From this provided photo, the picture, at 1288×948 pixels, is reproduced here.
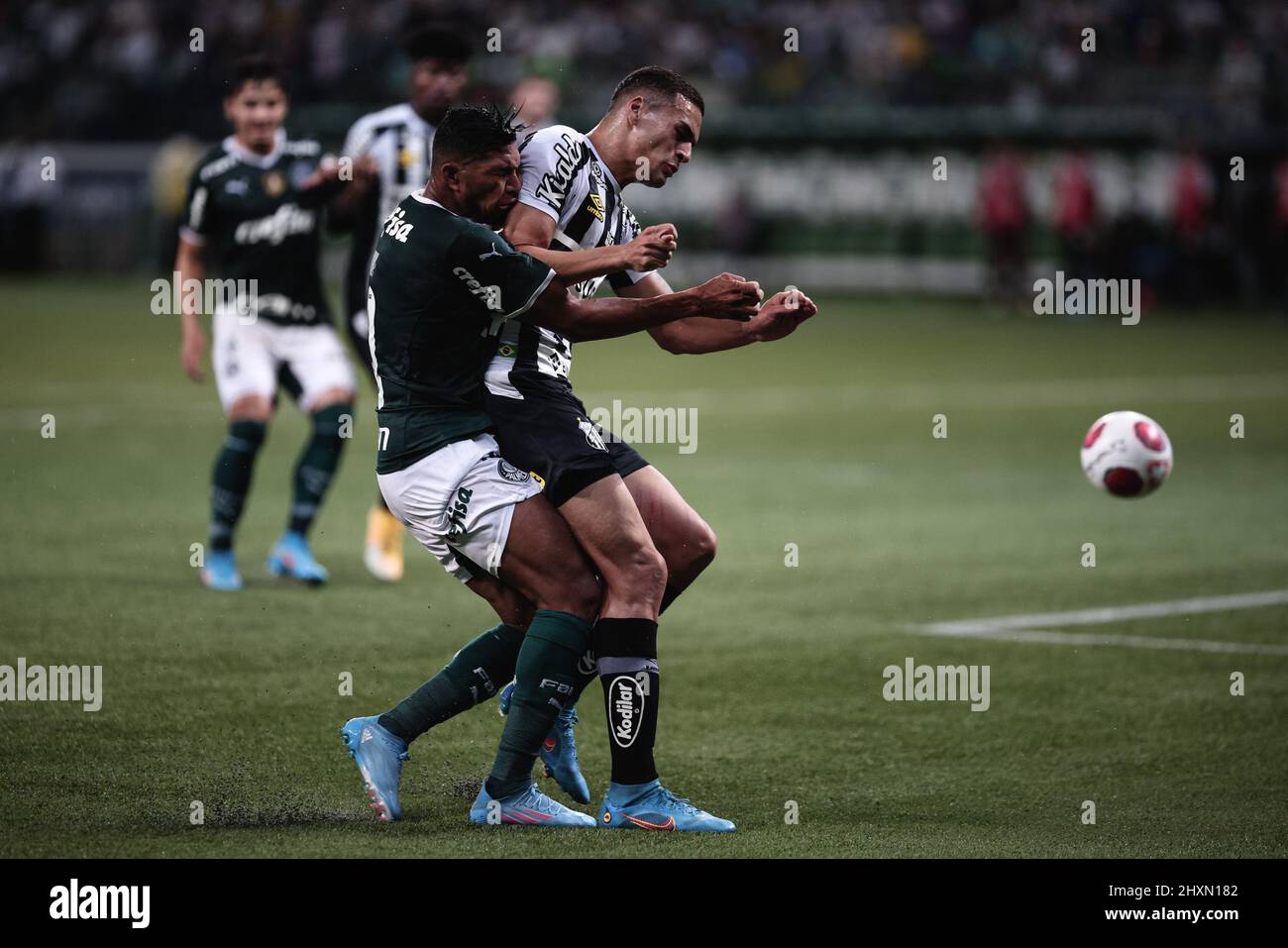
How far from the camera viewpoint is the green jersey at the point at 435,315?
558 cm

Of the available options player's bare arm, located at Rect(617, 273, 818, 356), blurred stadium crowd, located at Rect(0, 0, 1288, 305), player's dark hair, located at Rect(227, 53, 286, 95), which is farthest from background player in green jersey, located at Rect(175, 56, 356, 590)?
blurred stadium crowd, located at Rect(0, 0, 1288, 305)

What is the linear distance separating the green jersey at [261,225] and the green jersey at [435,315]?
4276 millimetres

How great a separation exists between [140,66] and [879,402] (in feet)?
76.1

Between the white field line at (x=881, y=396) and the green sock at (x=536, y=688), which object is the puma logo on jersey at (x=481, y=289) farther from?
the white field line at (x=881, y=396)

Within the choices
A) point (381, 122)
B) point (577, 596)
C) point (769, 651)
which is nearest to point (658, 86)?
point (577, 596)

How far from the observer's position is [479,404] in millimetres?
5898

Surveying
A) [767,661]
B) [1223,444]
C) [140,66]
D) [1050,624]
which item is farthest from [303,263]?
[140,66]

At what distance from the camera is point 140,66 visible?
121ft

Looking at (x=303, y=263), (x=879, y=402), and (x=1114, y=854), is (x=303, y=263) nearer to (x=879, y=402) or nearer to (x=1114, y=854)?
(x=1114, y=854)

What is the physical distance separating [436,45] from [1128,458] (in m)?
4.00

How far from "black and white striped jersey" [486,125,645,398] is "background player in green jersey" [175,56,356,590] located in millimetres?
4066

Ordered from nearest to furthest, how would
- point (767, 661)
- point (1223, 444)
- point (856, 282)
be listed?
point (767, 661)
point (1223, 444)
point (856, 282)

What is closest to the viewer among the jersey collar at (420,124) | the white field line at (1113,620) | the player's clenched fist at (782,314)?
the player's clenched fist at (782,314)

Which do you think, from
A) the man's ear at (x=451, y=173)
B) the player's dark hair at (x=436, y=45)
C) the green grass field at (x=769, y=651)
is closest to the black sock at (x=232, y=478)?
the green grass field at (x=769, y=651)
